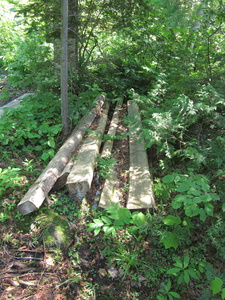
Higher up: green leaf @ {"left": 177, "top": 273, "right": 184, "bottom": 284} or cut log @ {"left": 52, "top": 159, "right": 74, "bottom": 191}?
cut log @ {"left": 52, "top": 159, "right": 74, "bottom": 191}

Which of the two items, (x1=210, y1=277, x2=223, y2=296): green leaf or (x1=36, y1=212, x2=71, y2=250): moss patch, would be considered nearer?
(x1=210, y1=277, x2=223, y2=296): green leaf

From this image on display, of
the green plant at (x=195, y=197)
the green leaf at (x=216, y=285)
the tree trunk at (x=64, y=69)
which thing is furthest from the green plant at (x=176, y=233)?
the tree trunk at (x=64, y=69)

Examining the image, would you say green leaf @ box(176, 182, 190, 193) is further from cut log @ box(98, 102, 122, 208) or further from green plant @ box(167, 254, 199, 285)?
cut log @ box(98, 102, 122, 208)

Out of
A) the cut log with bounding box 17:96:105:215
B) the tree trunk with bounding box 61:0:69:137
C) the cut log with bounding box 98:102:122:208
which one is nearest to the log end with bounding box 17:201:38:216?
the cut log with bounding box 17:96:105:215

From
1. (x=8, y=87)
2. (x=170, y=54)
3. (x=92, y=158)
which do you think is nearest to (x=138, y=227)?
(x=92, y=158)

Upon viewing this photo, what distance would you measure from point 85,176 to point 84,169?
215mm

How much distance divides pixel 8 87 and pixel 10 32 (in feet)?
10.9

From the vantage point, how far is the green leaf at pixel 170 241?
276cm

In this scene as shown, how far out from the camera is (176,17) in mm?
4367

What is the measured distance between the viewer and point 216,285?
215cm

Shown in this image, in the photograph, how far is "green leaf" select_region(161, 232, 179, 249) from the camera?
2.76 m

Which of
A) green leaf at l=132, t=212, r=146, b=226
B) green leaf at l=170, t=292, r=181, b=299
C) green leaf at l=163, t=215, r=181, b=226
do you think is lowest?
green leaf at l=170, t=292, r=181, b=299

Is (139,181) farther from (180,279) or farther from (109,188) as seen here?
(180,279)

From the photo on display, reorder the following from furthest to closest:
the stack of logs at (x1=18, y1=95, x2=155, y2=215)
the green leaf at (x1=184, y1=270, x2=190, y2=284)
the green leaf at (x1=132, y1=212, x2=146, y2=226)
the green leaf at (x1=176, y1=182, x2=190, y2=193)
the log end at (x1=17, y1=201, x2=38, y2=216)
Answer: the stack of logs at (x1=18, y1=95, x2=155, y2=215), the log end at (x1=17, y1=201, x2=38, y2=216), the green leaf at (x1=132, y1=212, x2=146, y2=226), the green leaf at (x1=176, y1=182, x2=190, y2=193), the green leaf at (x1=184, y1=270, x2=190, y2=284)
